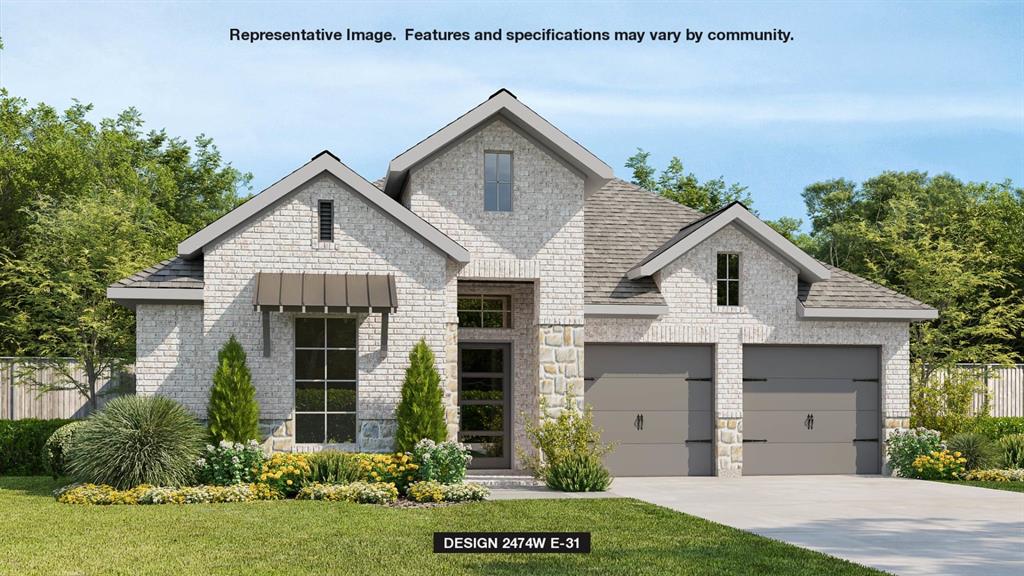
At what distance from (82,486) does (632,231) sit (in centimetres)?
1191

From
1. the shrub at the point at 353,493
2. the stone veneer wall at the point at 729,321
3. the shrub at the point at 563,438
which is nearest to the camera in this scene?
the shrub at the point at 353,493

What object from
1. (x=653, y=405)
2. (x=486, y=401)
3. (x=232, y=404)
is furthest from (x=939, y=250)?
(x=232, y=404)

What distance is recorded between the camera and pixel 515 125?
64.0ft

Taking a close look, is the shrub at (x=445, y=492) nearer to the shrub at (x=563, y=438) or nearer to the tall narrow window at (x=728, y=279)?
the shrub at (x=563, y=438)

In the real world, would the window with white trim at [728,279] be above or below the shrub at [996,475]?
above

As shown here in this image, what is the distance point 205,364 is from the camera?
18.0 metres

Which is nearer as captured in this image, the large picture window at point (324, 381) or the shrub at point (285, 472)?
the shrub at point (285, 472)

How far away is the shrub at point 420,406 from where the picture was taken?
17703mm

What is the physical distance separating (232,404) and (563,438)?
5.69 meters

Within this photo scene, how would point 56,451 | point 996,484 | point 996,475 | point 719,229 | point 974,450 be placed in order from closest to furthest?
point 996,484 → point 56,451 → point 996,475 → point 719,229 → point 974,450

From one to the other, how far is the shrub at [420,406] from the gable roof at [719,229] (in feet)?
16.8

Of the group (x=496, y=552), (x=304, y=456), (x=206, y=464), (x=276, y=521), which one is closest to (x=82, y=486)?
(x=206, y=464)

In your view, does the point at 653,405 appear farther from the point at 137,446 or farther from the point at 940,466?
the point at 137,446

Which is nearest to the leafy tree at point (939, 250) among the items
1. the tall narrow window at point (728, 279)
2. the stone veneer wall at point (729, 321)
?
the stone veneer wall at point (729, 321)
